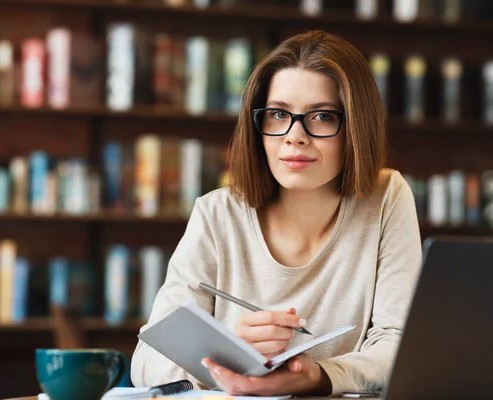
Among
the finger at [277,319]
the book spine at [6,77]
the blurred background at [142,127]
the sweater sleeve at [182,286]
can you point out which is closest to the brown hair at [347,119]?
the sweater sleeve at [182,286]

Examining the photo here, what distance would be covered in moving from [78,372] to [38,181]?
237 centimetres

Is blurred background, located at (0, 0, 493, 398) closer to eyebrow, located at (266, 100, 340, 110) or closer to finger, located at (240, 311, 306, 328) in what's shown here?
eyebrow, located at (266, 100, 340, 110)

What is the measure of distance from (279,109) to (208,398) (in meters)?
0.65

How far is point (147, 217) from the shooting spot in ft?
10.9

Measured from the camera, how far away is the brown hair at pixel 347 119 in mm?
1606

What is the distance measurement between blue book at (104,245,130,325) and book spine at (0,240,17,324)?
36cm

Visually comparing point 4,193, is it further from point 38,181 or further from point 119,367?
point 119,367

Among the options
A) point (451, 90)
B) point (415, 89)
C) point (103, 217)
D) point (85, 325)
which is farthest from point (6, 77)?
point (451, 90)

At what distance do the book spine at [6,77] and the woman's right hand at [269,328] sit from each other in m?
2.29

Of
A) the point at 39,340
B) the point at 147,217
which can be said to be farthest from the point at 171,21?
the point at 39,340

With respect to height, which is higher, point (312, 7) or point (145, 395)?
point (312, 7)

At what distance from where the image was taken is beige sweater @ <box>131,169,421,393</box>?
5.23 ft

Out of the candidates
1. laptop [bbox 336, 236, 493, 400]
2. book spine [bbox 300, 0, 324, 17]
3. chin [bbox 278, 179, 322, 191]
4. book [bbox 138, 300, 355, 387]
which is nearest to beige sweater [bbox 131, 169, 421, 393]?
chin [bbox 278, 179, 322, 191]

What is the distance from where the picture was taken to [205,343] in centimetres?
119
